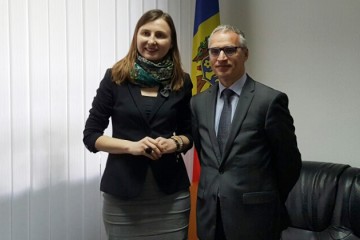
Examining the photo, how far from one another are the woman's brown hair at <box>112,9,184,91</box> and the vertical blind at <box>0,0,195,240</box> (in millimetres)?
684

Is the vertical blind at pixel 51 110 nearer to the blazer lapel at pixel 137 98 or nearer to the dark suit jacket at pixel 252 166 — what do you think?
the blazer lapel at pixel 137 98

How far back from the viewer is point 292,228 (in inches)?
91.6

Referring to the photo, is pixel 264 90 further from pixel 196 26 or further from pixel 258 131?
pixel 196 26

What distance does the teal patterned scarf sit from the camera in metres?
1.61

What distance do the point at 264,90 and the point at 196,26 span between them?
1.58 metres

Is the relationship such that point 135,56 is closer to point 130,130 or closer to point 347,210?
point 130,130

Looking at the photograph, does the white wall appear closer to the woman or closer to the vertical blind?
the vertical blind

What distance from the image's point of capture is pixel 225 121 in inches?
61.7

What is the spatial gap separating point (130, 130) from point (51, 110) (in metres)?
0.78

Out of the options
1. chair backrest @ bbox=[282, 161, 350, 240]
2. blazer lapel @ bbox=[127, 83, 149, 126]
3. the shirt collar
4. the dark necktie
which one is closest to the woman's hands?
blazer lapel @ bbox=[127, 83, 149, 126]

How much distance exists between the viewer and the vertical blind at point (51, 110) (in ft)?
6.55

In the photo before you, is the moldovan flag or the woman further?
the moldovan flag

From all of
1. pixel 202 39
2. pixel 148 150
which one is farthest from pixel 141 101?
pixel 202 39

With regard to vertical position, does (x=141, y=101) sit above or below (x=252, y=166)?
above
